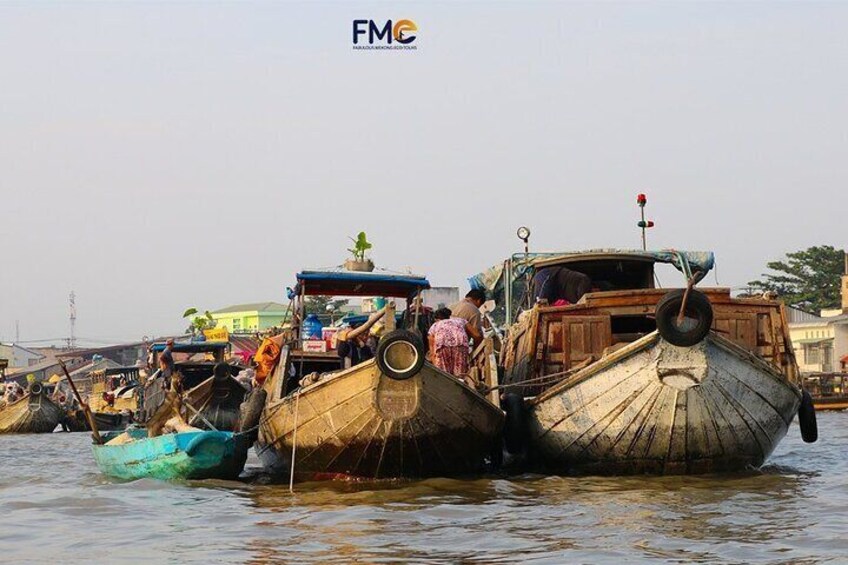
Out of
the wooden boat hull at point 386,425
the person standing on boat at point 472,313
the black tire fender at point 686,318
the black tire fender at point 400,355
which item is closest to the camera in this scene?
the black tire fender at point 686,318

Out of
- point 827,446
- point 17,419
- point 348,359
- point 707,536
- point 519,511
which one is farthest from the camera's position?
point 17,419

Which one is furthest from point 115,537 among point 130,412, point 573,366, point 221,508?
point 130,412

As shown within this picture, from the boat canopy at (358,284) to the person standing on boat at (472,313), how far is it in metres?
1.30

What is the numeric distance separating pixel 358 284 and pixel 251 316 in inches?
2652

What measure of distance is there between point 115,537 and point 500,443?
14.7ft

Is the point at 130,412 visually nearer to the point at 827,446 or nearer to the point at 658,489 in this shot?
the point at 827,446

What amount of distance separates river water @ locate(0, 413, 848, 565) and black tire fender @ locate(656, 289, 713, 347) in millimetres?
1285

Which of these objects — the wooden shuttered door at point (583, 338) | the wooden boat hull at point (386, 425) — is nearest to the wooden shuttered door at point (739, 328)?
the wooden shuttered door at point (583, 338)

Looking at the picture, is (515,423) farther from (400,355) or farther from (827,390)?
(827,390)

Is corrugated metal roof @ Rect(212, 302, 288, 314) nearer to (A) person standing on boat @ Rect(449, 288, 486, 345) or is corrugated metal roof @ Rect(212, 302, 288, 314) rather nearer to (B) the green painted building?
(B) the green painted building

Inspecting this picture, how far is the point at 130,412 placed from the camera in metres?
35.2

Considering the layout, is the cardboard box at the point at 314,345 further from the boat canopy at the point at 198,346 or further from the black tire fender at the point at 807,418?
the boat canopy at the point at 198,346

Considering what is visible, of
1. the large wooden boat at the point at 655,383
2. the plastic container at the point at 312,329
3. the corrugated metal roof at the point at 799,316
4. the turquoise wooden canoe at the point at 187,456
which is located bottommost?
the turquoise wooden canoe at the point at 187,456

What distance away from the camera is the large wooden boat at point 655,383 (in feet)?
35.4
